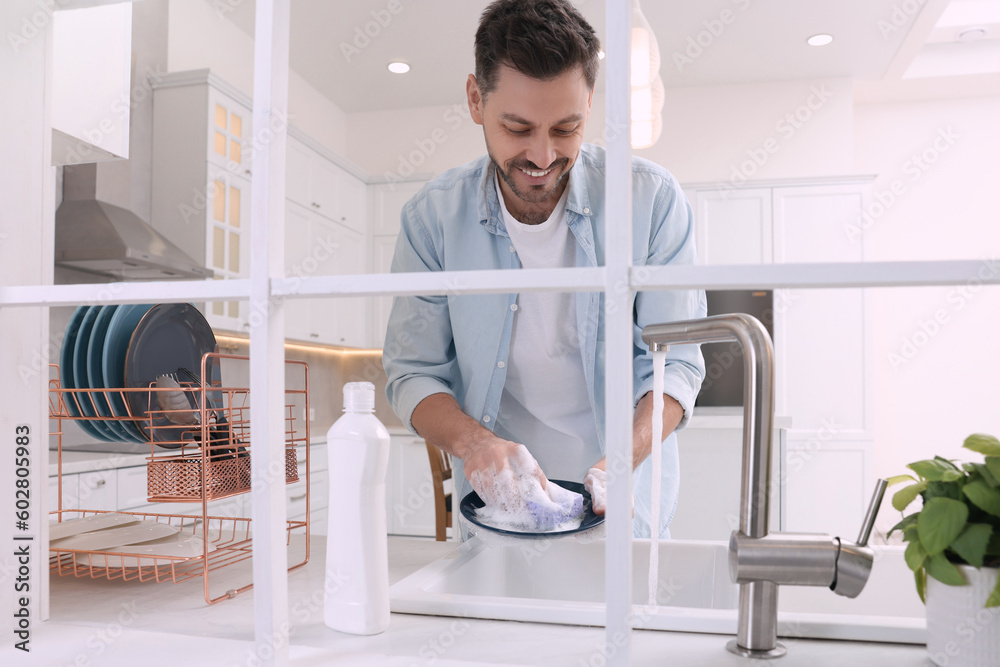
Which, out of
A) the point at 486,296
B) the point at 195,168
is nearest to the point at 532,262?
the point at 486,296

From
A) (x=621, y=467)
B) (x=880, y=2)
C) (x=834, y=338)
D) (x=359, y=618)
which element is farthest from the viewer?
(x=834, y=338)

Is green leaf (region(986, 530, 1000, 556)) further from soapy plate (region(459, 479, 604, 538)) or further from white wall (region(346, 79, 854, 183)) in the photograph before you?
white wall (region(346, 79, 854, 183))

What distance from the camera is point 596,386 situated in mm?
1304

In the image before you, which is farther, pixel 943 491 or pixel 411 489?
pixel 411 489

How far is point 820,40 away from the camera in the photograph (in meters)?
3.95

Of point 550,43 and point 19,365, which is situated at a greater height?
point 550,43

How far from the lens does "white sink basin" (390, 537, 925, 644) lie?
24.8 inches

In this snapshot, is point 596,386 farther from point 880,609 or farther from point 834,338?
point 834,338

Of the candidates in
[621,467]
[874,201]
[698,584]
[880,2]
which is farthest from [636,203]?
[874,201]

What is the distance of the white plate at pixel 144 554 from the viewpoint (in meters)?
0.80

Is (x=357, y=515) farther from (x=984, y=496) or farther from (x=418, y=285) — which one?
(x=984, y=496)

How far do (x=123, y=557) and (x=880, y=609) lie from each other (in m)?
0.84

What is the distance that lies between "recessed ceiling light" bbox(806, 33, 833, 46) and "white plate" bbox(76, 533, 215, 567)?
4.06m

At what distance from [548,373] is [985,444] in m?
0.88
